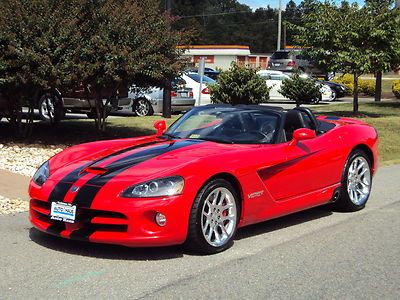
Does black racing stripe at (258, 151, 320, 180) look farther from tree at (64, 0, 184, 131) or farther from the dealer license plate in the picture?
tree at (64, 0, 184, 131)

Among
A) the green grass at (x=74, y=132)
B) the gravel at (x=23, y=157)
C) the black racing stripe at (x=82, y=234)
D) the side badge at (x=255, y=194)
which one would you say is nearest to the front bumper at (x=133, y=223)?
the black racing stripe at (x=82, y=234)

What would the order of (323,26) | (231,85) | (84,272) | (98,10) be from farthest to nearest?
1. (323,26)
2. (231,85)
3. (98,10)
4. (84,272)

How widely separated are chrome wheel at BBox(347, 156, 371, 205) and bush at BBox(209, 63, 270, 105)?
933 centimetres

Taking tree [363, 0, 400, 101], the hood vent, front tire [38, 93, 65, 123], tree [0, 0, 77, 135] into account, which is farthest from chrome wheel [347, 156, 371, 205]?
tree [363, 0, 400, 101]

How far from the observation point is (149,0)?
1168cm

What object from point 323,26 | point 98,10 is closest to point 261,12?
point 323,26

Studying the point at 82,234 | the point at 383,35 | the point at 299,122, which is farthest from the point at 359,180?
the point at 383,35

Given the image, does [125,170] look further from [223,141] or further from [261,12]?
[261,12]

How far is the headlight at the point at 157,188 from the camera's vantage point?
481 centimetres

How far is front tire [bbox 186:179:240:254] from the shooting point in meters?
4.99

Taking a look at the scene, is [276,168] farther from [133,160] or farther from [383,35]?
[383,35]

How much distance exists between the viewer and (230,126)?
6281 mm

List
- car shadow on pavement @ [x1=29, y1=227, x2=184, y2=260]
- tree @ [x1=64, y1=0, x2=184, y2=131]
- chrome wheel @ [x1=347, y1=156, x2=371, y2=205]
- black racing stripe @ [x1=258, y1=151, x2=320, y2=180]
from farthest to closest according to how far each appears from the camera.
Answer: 1. tree @ [x1=64, y1=0, x2=184, y2=131]
2. chrome wheel @ [x1=347, y1=156, x2=371, y2=205]
3. black racing stripe @ [x1=258, y1=151, x2=320, y2=180]
4. car shadow on pavement @ [x1=29, y1=227, x2=184, y2=260]

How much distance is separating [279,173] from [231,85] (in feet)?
35.8
